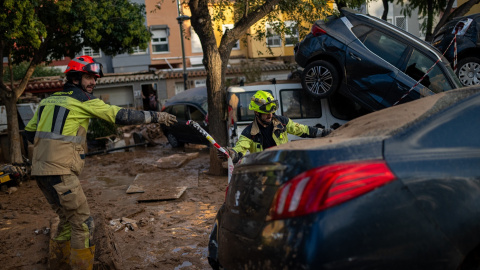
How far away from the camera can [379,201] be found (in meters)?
2.19

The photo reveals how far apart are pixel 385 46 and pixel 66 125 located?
6690 millimetres

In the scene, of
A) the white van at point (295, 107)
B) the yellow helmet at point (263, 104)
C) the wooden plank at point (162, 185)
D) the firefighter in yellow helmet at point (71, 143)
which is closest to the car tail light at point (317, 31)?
the white van at point (295, 107)

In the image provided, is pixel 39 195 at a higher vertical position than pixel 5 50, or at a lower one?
lower

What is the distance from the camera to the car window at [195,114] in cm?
1366

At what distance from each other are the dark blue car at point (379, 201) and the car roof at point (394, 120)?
0.07 feet

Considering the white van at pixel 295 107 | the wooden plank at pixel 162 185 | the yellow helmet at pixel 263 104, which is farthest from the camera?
the white van at pixel 295 107

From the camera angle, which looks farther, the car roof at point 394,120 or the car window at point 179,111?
the car window at point 179,111

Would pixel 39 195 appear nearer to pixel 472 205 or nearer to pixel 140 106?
pixel 472 205

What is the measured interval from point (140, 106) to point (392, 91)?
2370 cm

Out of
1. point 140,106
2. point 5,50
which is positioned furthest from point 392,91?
point 140,106

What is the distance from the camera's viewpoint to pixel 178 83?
31312 millimetres

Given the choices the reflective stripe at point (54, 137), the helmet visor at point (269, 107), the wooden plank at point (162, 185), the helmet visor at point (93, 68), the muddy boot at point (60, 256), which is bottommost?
the wooden plank at point (162, 185)

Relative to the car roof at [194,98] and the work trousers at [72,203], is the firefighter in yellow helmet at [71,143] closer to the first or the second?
the work trousers at [72,203]

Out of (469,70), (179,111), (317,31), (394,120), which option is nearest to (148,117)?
(394,120)
